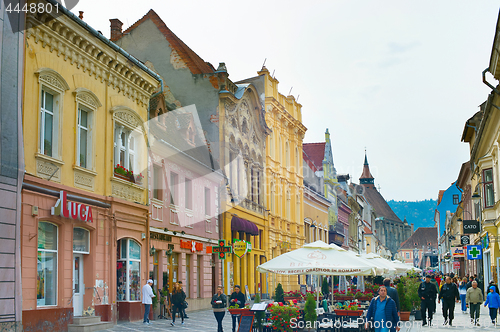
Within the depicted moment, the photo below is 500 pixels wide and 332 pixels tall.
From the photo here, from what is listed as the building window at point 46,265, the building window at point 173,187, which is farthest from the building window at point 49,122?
the building window at point 173,187

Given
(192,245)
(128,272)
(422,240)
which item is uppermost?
(422,240)

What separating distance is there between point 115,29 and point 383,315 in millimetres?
28151

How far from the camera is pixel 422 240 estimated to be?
647 feet

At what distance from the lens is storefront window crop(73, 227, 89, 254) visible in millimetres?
19091

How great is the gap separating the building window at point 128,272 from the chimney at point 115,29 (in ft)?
55.8

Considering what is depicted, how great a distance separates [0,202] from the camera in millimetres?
15156

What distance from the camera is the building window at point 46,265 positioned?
17.0m

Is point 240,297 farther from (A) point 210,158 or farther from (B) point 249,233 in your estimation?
(B) point 249,233

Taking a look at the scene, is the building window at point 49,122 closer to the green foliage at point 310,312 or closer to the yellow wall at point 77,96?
the yellow wall at point 77,96

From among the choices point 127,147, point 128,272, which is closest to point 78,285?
point 128,272

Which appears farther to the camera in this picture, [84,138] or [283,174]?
[283,174]

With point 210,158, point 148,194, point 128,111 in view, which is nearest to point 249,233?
point 210,158

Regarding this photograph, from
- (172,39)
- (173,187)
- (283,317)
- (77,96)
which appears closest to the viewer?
(283,317)

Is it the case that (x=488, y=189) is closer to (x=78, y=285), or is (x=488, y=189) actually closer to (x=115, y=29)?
(x=115, y=29)
